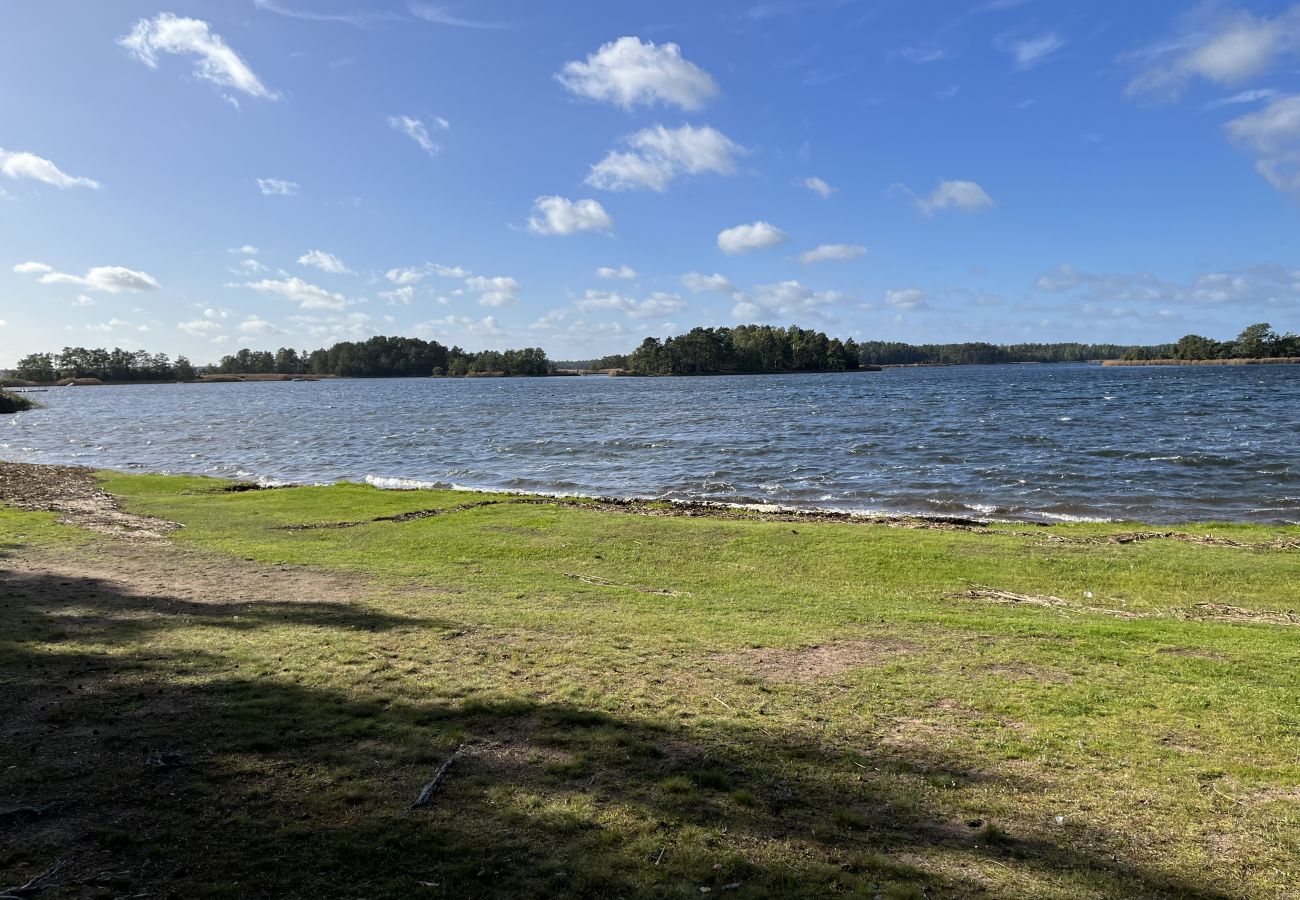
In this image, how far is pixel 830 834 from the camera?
5.11 meters

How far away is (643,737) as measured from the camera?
21.9 feet

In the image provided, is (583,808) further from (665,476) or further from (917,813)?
(665,476)

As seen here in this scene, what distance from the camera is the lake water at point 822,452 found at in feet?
93.7

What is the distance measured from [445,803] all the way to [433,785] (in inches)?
10.6

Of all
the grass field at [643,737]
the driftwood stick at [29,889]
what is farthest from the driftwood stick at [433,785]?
the driftwood stick at [29,889]

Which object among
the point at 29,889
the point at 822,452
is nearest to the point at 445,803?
the point at 29,889

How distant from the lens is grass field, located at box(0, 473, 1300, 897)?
469cm

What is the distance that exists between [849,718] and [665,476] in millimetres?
28363

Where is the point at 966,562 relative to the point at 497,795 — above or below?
below

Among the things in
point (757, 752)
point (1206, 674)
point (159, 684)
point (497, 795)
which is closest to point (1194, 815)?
point (757, 752)

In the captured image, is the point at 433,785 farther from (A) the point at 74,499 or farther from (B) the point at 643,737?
(A) the point at 74,499

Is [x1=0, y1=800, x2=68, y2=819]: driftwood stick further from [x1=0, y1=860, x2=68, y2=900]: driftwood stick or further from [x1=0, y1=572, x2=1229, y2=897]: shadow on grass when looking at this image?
[x1=0, y1=860, x2=68, y2=900]: driftwood stick

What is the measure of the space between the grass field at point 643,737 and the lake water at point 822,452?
48.7ft

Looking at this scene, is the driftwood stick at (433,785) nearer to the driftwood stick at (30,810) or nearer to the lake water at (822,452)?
the driftwood stick at (30,810)
